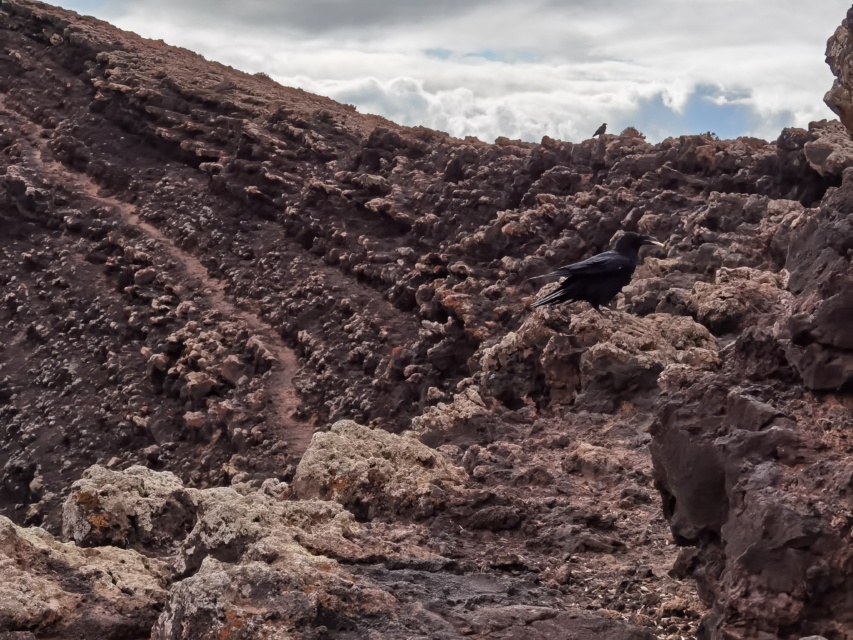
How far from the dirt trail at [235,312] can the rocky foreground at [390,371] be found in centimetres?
13

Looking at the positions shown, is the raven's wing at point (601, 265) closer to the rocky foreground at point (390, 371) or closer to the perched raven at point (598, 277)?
the perched raven at point (598, 277)

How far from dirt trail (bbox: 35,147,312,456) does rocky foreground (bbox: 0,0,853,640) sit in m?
0.13

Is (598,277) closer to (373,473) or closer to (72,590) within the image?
(373,473)

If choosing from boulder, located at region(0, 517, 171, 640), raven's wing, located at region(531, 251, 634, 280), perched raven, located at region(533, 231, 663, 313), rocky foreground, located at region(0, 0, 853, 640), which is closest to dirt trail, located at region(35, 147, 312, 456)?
rocky foreground, located at region(0, 0, 853, 640)

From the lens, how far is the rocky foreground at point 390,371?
6.14m

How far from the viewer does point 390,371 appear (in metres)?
22.5

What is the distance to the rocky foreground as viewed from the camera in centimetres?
614

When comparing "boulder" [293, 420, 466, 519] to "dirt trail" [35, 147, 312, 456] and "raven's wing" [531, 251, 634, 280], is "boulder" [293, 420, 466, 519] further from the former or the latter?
"dirt trail" [35, 147, 312, 456]

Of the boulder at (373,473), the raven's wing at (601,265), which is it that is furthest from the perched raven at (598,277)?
the boulder at (373,473)

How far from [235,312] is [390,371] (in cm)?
801

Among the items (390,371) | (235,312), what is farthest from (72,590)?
(235,312)

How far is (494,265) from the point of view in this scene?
23.6 metres

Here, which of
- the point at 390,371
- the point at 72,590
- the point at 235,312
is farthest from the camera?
the point at 235,312

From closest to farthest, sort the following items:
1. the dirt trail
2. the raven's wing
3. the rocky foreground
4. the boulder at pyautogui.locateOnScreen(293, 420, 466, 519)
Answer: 1. the rocky foreground
2. the boulder at pyautogui.locateOnScreen(293, 420, 466, 519)
3. the raven's wing
4. the dirt trail
